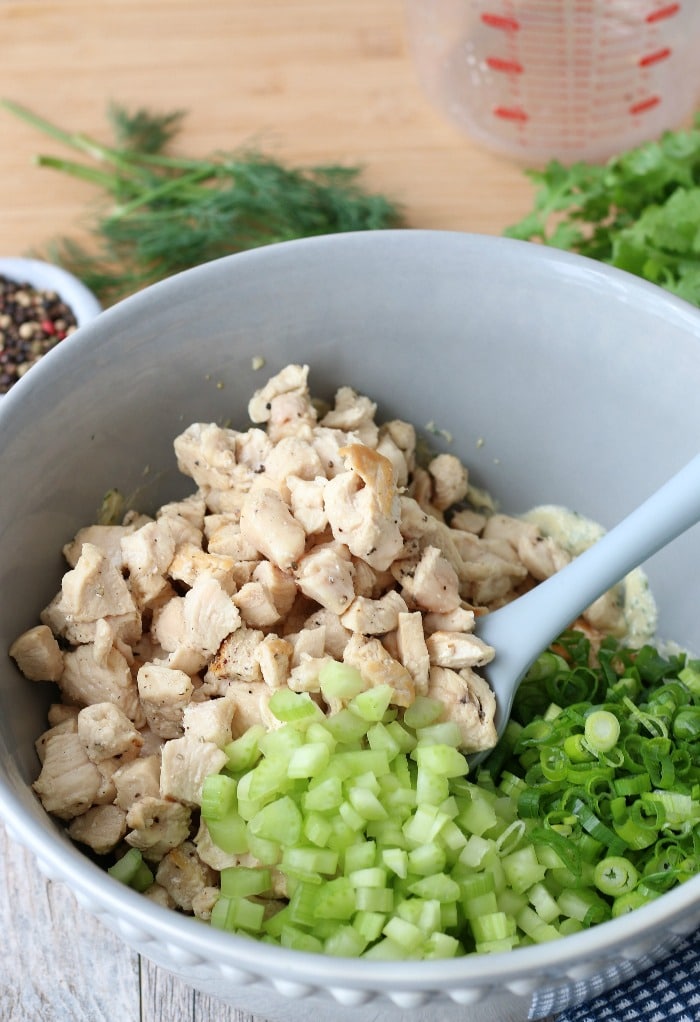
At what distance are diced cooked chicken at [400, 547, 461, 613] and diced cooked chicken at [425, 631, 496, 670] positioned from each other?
0.16 ft

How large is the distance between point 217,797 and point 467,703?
362mm

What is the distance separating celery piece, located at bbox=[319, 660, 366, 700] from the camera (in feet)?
4.78

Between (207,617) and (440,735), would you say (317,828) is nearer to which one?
(440,735)

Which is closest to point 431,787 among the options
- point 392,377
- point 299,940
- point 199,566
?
point 299,940

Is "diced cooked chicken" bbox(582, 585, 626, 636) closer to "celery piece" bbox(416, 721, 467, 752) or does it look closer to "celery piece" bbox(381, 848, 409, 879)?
"celery piece" bbox(416, 721, 467, 752)

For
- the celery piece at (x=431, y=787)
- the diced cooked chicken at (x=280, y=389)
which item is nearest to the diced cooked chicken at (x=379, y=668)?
the celery piece at (x=431, y=787)

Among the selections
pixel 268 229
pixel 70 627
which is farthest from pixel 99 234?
pixel 70 627

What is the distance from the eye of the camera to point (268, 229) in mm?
2523

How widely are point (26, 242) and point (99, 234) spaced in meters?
0.18

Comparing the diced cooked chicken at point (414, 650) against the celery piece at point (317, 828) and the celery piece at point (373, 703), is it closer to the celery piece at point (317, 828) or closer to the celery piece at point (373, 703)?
the celery piece at point (373, 703)

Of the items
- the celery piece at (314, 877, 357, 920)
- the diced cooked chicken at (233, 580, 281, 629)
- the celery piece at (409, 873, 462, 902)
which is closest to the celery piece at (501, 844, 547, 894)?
the celery piece at (409, 873, 462, 902)

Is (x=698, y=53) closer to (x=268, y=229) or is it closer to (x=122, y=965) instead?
(x=268, y=229)

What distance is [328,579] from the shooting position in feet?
5.08

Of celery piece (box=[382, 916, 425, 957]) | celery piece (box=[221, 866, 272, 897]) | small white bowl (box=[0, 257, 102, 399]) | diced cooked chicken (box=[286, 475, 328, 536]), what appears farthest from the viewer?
small white bowl (box=[0, 257, 102, 399])
